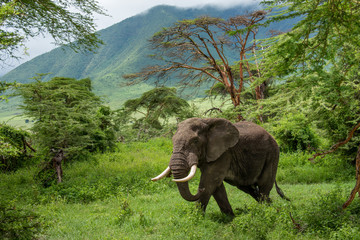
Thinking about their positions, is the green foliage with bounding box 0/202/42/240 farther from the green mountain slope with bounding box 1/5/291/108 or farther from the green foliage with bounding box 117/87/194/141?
the green mountain slope with bounding box 1/5/291/108

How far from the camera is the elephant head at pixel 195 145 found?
→ 5.39m

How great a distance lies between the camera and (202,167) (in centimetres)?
601

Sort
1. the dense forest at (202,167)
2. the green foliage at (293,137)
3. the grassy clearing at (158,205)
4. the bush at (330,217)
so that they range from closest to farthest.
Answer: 1. the dense forest at (202,167)
2. the bush at (330,217)
3. the grassy clearing at (158,205)
4. the green foliage at (293,137)

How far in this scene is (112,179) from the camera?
10109 mm

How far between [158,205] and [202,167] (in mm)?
2346

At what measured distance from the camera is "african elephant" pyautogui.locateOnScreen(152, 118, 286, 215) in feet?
18.1

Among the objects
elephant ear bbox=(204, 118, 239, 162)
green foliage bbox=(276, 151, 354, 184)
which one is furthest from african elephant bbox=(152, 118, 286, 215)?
green foliage bbox=(276, 151, 354, 184)

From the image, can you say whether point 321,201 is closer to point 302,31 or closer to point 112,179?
point 302,31

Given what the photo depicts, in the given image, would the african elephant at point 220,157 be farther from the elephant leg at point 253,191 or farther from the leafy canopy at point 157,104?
the leafy canopy at point 157,104

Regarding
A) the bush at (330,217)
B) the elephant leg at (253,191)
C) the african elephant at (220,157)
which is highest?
the african elephant at (220,157)

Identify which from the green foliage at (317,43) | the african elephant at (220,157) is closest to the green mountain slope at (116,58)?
the african elephant at (220,157)

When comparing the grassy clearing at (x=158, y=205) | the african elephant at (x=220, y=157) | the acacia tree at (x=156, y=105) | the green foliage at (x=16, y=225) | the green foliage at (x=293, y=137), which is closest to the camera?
the green foliage at (x=16, y=225)

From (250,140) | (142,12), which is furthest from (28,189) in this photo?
(142,12)

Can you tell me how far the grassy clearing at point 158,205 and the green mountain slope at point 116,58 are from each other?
66437mm
